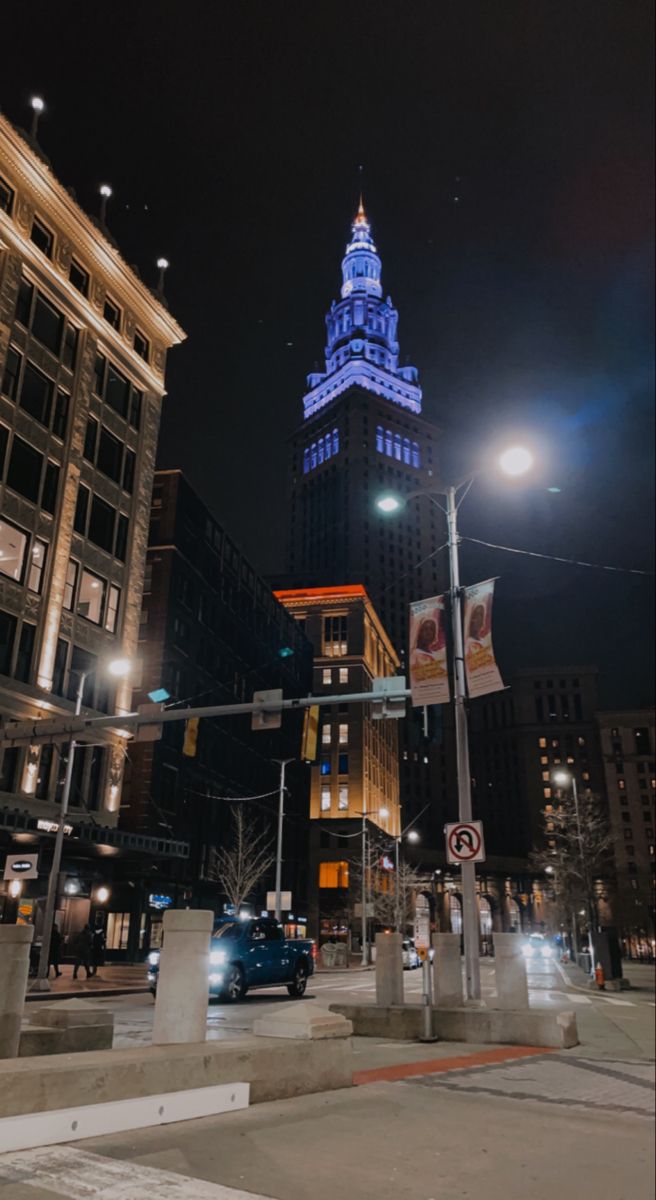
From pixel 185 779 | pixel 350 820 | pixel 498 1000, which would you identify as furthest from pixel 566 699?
pixel 498 1000

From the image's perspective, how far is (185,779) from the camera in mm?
52094

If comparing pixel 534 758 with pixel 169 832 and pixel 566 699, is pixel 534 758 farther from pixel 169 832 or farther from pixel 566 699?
pixel 169 832

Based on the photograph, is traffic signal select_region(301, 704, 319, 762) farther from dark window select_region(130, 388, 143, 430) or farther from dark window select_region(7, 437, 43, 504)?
dark window select_region(130, 388, 143, 430)

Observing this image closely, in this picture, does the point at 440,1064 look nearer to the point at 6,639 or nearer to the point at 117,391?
the point at 6,639

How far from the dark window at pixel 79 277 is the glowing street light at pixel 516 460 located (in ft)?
109

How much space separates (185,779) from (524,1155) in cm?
4653

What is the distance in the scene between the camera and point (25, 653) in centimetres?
3591

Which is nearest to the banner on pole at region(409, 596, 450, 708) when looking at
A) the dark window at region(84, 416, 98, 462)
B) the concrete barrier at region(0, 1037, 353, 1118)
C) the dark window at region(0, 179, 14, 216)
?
the concrete barrier at region(0, 1037, 353, 1118)

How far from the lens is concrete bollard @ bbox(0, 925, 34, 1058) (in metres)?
9.06

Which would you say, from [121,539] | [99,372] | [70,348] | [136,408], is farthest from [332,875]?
[70,348]

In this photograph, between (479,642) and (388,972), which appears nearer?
(479,642)

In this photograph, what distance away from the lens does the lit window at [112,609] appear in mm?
41781

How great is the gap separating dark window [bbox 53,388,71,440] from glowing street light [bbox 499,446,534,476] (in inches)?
1109

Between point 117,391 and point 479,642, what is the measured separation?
35.2 metres
